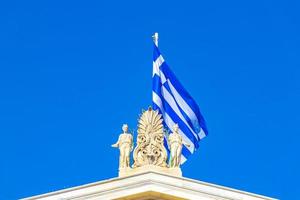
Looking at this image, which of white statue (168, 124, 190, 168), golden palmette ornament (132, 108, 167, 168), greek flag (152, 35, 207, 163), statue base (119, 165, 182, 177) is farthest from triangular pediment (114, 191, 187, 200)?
greek flag (152, 35, 207, 163)

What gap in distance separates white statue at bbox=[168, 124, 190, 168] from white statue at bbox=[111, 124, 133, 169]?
122 cm

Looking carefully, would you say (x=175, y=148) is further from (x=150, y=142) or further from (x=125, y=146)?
(x=125, y=146)

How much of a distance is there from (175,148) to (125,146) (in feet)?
4.88

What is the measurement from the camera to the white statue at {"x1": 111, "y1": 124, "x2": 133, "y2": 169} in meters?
25.3

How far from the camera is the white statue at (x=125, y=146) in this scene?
25328 millimetres

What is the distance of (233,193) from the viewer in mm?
23641

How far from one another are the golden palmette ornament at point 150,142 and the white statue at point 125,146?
0.70ft

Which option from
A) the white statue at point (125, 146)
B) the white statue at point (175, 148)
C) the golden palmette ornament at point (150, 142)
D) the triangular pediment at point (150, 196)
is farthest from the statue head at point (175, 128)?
the triangular pediment at point (150, 196)

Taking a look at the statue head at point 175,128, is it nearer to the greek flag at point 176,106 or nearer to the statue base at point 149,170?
the greek flag at point 176,106

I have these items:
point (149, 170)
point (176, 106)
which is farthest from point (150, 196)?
point (176, 106)

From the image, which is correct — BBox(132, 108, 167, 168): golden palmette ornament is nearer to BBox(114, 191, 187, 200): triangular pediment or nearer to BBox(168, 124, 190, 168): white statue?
BBox(168, 124, 190, 168): white statue

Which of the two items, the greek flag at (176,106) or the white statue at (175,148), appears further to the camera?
the greek flag at (176,106)

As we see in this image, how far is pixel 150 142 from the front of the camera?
84.0ft

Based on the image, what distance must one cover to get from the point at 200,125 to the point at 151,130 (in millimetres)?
3821
